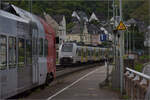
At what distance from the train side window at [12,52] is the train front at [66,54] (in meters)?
27.4

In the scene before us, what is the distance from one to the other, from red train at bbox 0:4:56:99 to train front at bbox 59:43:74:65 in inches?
851

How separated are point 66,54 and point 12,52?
92.5 feet

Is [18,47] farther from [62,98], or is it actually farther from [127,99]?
[127,99]

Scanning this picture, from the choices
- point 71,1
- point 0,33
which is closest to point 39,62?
point 0,33

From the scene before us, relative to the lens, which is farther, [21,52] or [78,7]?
[78,7]

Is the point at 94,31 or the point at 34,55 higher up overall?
the point at 94,31

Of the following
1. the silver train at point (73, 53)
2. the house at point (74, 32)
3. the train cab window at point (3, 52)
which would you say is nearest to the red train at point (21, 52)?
the train cab window at point (3, 52)

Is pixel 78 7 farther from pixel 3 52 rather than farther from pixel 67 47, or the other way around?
pixel 3 52

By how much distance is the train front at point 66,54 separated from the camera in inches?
1512

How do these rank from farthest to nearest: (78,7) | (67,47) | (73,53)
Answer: (78,7) < (67,47) < (73,53)

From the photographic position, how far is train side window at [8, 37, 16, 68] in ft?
34.1

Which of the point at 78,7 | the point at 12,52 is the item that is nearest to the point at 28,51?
the point at 12,52

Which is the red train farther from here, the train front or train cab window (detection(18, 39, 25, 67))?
the train front

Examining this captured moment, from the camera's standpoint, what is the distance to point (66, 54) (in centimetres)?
3881
